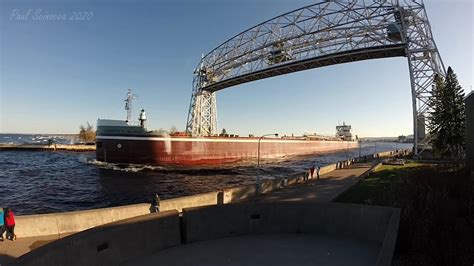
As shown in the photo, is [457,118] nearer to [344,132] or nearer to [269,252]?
[269,252]

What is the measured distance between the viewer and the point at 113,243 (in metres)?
8.02

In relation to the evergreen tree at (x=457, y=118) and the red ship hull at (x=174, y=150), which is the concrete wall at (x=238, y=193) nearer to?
the red ship hull at (x=174, y=150)

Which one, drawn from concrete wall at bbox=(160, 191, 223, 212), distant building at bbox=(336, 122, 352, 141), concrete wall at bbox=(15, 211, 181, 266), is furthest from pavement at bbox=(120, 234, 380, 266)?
distant building at bbox=(336, 122, 352, 141)

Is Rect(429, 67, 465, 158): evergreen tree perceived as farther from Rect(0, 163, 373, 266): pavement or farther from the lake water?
Rect(0, 163, 373, 266): pavement

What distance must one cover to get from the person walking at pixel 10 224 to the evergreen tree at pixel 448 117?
46.2 m

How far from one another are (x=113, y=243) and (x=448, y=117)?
47043 mm

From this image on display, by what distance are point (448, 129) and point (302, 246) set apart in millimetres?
42601

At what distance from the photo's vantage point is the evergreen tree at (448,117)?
41.4m

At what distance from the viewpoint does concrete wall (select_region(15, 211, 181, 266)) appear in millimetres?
6527

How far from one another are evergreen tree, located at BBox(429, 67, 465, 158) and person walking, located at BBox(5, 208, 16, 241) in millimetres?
46235

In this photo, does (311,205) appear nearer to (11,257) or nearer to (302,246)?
(302,246)

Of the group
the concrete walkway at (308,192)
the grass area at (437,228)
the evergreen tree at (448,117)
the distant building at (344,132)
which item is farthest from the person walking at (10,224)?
the distant building at (344,132)

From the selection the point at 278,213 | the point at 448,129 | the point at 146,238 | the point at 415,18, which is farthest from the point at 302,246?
the point at 415,18

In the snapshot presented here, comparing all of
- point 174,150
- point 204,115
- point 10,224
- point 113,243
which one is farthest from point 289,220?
point 204,115
